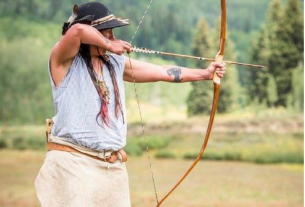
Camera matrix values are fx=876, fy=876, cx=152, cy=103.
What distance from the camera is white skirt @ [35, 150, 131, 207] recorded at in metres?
3.22

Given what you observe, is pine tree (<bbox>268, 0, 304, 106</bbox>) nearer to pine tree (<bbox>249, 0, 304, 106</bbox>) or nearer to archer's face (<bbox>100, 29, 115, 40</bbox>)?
pine tree (<bbox>249, 0, 304, 106</bbox>)

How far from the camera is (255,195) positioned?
7.96m

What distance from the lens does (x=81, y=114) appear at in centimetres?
319

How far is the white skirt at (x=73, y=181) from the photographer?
10.6 feet

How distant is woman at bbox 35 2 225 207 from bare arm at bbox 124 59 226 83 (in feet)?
0.72

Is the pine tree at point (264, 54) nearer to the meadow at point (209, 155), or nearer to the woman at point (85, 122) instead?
the meadow at point (209, 155)

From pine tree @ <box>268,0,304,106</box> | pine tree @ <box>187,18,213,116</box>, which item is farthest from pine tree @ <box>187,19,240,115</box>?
pine tree @ <box>268,0,304,106</box>

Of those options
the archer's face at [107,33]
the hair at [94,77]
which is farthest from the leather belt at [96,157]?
the archer's face at [107,33]

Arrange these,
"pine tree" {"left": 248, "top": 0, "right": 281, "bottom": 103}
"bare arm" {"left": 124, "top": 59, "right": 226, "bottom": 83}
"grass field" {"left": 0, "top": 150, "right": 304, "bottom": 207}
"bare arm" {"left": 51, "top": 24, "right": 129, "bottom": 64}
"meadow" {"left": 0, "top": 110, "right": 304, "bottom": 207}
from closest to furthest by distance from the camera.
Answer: "bare arm" {"left": 51, "top": 24, "right": 129, "bottom": 64}
"bare arm" {"left": 124, "top": 59, "right": 226, "bottom": 83}
"grass field" {"left": 0, "top": 150, "right": 304, "bottom": 207}
"meadow" {"left": 0, "top": 110, "right": 304, "bottom": 207}
"pine tree" {"left": 248, "top": 0, "right": 281, "bottom": 103}

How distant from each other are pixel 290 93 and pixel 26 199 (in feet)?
10.1

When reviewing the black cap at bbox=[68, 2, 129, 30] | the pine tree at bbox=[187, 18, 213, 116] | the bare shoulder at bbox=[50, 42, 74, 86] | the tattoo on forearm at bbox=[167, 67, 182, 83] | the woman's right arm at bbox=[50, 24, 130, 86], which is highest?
the black cap at bbox=[68, 2, 129, 30]

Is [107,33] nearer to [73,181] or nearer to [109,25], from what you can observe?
[109,25]

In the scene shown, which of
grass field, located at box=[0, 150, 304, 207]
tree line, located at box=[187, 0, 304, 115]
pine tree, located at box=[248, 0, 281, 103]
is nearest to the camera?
grass field, located at box=[0, 150, 304, 207]

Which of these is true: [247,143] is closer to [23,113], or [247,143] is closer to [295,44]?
[295,44]
